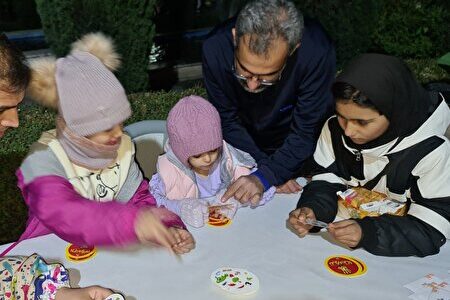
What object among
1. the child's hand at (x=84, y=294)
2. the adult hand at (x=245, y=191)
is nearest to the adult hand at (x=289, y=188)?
the adult hand at (x=245, y=191)

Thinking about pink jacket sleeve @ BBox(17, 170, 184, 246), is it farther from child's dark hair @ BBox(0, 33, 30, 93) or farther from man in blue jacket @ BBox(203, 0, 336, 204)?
man in blue jacket @ BBox(203, 0, 336, 204)

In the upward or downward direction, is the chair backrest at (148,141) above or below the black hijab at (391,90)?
below

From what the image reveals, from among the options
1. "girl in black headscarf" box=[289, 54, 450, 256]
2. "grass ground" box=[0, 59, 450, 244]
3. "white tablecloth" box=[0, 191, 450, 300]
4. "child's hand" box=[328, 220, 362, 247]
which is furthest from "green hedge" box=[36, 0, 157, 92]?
"child's hand" box=[328, 220, 362, 247]

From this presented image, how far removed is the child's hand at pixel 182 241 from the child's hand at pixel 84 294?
1.19 ft

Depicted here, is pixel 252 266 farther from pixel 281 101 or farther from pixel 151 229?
pixel 281 101

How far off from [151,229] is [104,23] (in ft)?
13.9

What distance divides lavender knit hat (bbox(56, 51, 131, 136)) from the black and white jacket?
2.85 ft

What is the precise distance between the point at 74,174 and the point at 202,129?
0.57m

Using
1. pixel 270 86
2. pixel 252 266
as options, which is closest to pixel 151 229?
pixel 252 266

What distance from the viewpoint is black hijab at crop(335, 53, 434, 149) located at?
1.90m

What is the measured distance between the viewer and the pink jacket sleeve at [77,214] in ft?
5.92

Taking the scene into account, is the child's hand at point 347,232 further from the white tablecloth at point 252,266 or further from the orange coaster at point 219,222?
the orange coaster at point 219,222

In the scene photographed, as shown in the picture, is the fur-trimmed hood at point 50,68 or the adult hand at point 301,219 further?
the adult hand at point 301,219

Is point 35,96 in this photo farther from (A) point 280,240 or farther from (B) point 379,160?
(B) point 379,160
